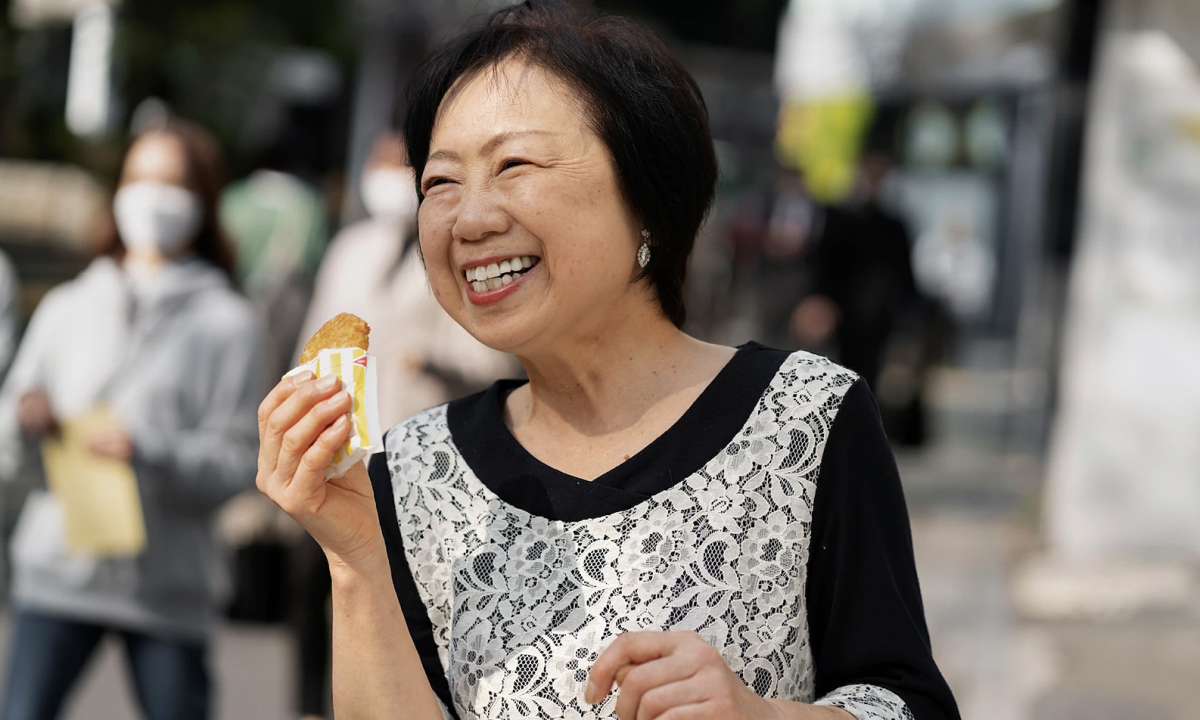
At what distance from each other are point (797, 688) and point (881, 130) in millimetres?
28330

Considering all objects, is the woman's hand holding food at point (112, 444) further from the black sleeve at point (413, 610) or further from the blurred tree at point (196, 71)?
the blurred tree at point (196, 71)

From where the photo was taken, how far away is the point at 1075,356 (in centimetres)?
857

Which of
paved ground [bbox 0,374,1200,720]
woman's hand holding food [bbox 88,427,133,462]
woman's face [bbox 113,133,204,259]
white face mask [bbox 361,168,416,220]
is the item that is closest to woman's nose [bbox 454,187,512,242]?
woman's hand holding food [bbox 88,427,133,462]

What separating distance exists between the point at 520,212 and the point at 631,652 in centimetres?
64

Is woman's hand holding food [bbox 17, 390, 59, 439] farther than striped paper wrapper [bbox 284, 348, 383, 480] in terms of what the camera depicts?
Yes

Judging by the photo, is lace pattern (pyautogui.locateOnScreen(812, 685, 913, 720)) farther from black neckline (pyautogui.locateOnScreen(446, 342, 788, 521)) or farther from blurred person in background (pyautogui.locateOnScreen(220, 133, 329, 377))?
blurred person in background (pyautogui.locateOnScreen(220, 133, 329, 377))

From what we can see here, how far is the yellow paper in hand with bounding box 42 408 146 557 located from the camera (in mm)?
4020

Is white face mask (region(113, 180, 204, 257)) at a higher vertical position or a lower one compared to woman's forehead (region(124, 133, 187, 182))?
lower

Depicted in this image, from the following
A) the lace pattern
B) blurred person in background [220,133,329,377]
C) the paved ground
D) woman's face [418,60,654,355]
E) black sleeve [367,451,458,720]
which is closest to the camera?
the lace pattern

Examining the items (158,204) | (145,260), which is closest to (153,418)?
(145,260)

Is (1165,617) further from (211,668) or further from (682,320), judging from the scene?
(682,320)

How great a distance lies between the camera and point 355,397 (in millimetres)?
1777

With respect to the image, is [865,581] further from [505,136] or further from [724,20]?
[724,20]

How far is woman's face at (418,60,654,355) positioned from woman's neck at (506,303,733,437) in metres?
0.11
